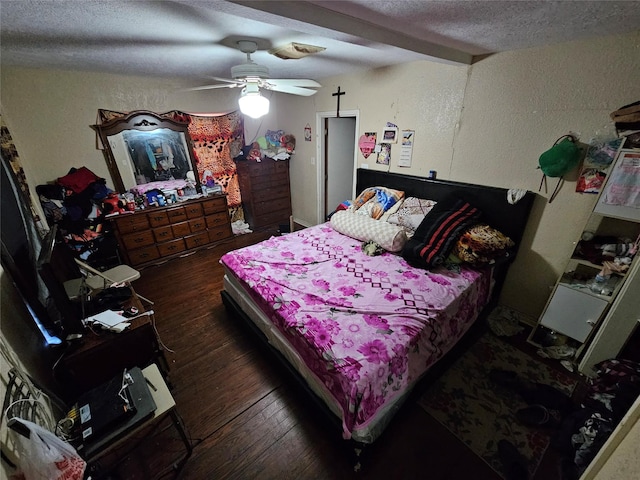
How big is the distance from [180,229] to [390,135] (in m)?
3.16

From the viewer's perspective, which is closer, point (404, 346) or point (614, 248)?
point (404, 346)

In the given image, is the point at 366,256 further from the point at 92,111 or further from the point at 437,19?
the point at 92,111

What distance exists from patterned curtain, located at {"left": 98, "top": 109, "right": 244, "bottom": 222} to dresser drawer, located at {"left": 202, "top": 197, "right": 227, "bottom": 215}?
0.37 metres

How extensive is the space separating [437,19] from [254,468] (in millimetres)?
2786

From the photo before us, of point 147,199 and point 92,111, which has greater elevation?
point 92,111

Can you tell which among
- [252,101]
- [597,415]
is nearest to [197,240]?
[252,101]

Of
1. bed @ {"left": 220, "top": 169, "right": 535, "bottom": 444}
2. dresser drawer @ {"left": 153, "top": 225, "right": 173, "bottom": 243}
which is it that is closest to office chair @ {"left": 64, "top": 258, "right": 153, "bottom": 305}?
dresser drawer @ {"left": 153, "top": 225, "right": 173, "bottom": 243}

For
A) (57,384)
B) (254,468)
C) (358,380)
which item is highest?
(358,380)

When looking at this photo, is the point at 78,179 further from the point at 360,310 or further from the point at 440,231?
the point at 440,231

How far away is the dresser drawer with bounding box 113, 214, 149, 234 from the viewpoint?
125 inches

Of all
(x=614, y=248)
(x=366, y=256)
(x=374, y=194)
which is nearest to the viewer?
(x=614, y=248)

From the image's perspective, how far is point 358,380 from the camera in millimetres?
1267

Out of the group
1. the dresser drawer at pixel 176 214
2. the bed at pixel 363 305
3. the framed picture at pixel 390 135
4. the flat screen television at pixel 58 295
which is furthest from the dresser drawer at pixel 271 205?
the flat screen television at pixel 58 295

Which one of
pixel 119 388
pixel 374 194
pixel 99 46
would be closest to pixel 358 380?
pixel 119 388
